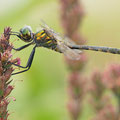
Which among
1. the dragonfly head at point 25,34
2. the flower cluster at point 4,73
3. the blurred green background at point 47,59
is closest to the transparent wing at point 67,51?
the dragonfly head at point 25,34

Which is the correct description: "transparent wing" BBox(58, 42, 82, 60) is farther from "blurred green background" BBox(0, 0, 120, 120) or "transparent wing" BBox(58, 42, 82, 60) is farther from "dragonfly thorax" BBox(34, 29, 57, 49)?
"blurred green background" BBox(0, 0, 120, 120)

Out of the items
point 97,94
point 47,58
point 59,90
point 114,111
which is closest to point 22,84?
point 59,90

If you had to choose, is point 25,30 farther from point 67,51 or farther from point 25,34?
point 67,51

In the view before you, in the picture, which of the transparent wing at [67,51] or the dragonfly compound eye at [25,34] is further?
the transparent wing at [67,51]

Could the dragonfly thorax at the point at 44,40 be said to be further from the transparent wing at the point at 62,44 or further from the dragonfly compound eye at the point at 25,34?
the dragonfly compound eye at the point at 25,34

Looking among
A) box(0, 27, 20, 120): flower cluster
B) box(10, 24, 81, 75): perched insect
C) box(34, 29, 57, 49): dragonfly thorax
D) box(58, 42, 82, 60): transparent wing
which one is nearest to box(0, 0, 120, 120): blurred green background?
box(58, 42, 82, 60): transparent wing

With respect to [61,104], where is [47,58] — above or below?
above

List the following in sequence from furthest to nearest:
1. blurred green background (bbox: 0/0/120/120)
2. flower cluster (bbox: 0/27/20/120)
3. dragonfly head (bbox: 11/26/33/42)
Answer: blurred green background (bbox: 0/0/120/120) < dragonfly head (bbox: 11/26/33/42) < flower cluster (bbox: 0/27/20/120)

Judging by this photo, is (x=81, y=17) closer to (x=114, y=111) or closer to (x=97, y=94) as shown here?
(x=97, y=94)
